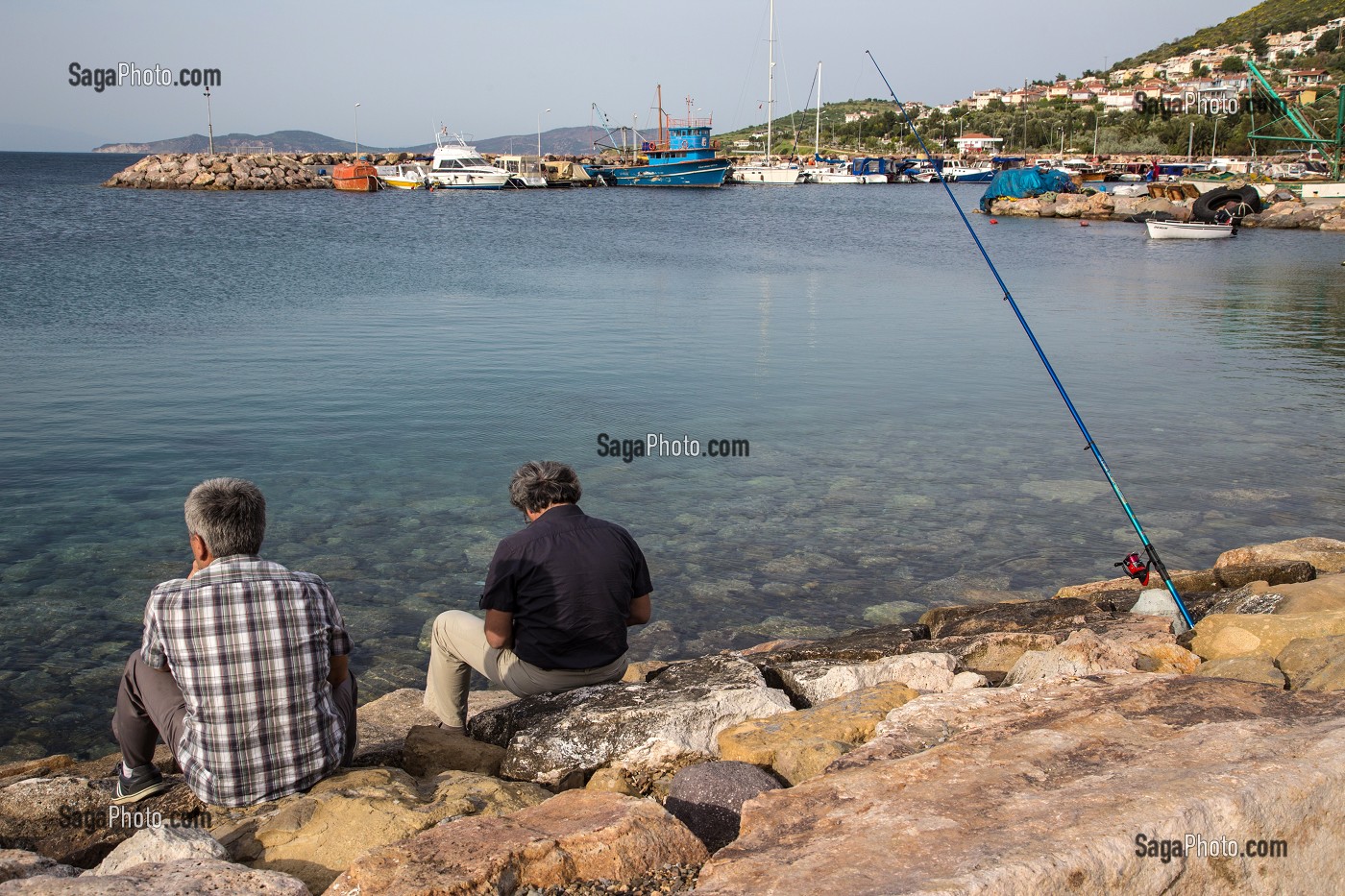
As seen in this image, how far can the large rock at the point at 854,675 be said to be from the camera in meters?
4.71

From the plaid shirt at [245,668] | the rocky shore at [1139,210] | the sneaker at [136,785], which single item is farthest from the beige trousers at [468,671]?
the rocky shore at [1139,210]

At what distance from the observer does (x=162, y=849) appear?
291 cm

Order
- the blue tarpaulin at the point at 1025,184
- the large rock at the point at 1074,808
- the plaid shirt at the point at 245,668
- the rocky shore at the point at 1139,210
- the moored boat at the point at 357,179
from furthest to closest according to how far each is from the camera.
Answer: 1. the moored boat at the point at 357,179
2. the blue tarpaulin at the point at 1025,184
3. the rocky shore at the point at 1139,210
4. the plaid shirt at the point at 245,668
5. the large rock at the point at 1074,808

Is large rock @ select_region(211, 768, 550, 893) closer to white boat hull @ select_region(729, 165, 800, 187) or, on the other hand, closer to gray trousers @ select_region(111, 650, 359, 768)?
gray trousers @ select_region(111, 650, 359, 768)

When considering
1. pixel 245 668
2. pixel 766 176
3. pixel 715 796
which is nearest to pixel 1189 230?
pixel 715 796

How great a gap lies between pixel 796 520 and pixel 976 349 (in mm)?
10290

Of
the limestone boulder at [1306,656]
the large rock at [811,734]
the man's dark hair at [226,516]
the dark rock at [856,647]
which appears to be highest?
the man's dark hair at [226,516]

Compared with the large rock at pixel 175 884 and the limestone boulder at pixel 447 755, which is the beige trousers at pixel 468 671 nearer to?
the limestone boulder at pixel 447 755

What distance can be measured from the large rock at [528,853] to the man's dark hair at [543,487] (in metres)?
1.79

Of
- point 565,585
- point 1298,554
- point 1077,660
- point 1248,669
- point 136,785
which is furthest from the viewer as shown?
point 1298,554

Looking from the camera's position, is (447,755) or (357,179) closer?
(447,755)

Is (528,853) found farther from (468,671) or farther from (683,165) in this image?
(683,165)

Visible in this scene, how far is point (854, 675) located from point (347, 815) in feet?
8.53

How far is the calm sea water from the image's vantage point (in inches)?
321
